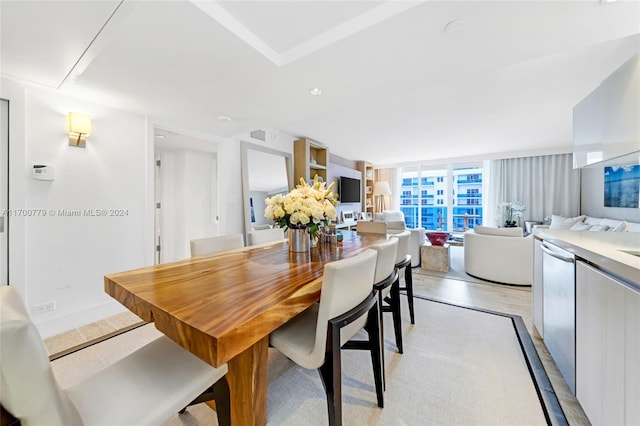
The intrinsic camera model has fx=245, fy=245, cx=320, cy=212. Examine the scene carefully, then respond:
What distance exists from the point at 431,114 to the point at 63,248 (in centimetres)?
452

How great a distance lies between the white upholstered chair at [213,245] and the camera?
1796 millimetres

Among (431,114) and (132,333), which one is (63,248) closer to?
(132,333)

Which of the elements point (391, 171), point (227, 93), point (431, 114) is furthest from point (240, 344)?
point (391, 171)

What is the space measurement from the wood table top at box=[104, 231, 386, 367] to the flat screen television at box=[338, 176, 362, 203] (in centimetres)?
450

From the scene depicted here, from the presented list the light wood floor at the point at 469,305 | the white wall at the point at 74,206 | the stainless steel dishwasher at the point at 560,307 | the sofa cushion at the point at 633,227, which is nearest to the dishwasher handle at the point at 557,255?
the stainless steel dishwasher at the point at 560,307

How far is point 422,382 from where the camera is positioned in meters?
1.56

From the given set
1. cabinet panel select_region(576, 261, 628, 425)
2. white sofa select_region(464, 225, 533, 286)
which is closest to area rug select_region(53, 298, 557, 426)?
cabinet panel select_region(576, 261, 628, 425)

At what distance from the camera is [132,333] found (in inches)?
86.1

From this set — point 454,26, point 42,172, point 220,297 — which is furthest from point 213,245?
point 454,26

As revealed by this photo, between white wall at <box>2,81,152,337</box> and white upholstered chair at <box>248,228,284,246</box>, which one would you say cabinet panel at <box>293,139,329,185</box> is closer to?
white upholstered chair at <box>248,228,284,246</box>

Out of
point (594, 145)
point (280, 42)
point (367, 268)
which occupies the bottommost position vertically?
point (367, 268)

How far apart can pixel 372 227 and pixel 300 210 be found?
168 centimetres

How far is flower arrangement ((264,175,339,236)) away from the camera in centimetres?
174

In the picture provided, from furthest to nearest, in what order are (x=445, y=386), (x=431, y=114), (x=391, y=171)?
(x=391, y=171), (x=431, y=114), (x=445, y=386)
